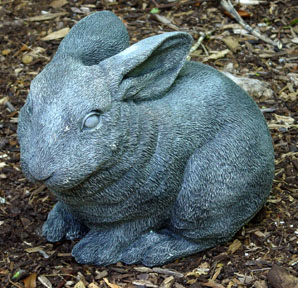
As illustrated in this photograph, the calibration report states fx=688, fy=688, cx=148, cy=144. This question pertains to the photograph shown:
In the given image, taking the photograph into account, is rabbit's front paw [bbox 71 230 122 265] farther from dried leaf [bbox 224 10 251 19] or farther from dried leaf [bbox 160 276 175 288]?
dried leaf [bbox 224 10 251 19]

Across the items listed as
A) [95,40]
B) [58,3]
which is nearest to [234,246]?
[95,40]

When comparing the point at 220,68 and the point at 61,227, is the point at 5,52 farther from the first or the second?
the point at 61,227

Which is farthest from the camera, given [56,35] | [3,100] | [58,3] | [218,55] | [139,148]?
[58,3]

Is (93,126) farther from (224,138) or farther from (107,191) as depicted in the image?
(224,138)

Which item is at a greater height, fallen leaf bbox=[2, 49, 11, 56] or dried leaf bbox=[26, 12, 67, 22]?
dried leaf bbox=[26, 12, 67, 22]

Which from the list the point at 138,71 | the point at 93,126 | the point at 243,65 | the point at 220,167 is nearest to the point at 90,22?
the point at 138,71

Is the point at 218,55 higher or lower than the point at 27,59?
lower

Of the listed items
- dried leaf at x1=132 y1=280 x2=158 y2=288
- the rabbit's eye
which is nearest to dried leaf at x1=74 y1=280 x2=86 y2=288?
dried leaf at x1=132 y1=280 x2=158 y2=288
